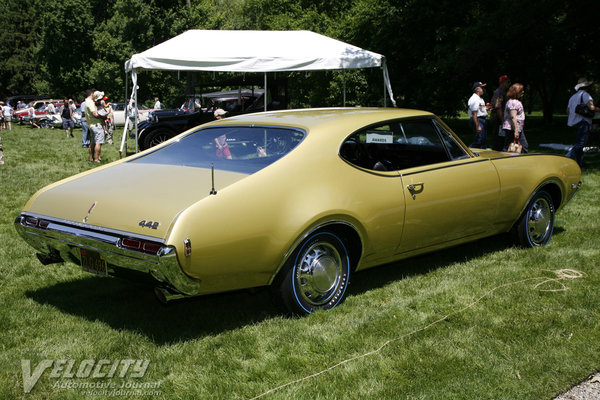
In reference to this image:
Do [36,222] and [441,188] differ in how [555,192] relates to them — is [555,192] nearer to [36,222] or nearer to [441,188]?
[441,188]

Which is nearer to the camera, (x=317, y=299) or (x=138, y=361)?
(x=138, y=361)

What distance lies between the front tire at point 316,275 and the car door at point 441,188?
2.11 ft

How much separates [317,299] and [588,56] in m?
25.5

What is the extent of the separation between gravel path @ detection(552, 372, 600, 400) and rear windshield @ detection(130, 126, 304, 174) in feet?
7.48

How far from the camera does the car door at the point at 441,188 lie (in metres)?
4.89

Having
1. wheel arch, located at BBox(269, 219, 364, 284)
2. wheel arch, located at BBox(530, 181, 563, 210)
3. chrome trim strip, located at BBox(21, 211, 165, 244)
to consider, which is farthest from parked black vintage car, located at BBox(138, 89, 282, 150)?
chrome trim strip, located at BBox(21, 211, 165, 244)

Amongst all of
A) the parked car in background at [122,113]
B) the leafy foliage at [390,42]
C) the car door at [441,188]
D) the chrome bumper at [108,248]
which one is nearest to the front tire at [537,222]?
the car door at [441,188]

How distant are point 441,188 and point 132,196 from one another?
2.48 meters

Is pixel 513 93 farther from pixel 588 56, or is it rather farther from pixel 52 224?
pixel 588 56

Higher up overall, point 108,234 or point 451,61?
point 451,61

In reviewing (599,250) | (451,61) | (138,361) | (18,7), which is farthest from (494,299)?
(18,7)

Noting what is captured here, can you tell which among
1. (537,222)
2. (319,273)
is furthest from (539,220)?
(319,273)

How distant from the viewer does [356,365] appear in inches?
141

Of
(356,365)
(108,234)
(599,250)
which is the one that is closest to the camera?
(356,365)
